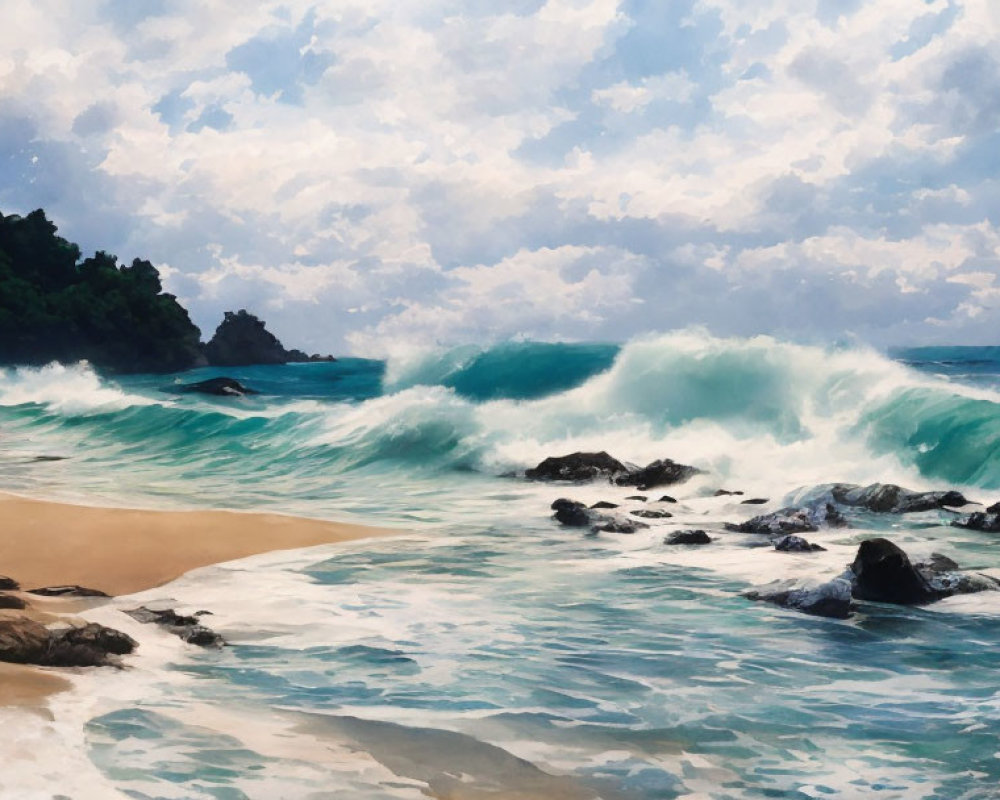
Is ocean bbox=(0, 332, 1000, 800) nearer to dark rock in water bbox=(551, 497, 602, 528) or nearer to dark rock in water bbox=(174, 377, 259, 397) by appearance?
dark rock in water bbox=(551, 497, 602, 528)

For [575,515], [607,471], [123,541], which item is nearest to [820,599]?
[575,515]

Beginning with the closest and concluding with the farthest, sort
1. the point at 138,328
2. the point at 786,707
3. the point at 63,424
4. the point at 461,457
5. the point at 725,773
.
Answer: the point at 725,773 < the point at 786,707 < the point at 461,457 < the point at 63,424 < the point at 138,328

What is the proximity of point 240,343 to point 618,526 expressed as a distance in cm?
6566

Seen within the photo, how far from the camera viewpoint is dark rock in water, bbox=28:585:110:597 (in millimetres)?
6973

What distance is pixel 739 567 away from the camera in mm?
8336

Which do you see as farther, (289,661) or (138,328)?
(138,328)

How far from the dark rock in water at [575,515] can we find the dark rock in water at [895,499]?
11.2 feet

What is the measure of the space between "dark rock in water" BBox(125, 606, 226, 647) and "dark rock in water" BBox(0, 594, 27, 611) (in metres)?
0.66

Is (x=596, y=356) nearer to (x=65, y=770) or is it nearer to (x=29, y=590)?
(x=29, y=590)

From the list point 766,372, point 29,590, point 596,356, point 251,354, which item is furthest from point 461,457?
point 251,354

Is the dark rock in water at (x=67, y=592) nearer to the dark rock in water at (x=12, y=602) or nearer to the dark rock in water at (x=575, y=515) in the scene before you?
the dark rock in water at (x=12, y=602)

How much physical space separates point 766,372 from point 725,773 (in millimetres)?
16427

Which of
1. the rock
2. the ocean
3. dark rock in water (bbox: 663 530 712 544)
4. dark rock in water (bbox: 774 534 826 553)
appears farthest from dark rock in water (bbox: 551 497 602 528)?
the rock

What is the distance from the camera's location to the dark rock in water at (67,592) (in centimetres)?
697
